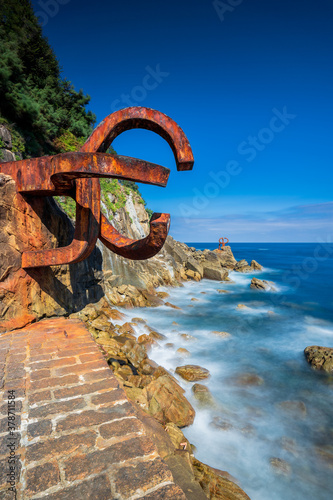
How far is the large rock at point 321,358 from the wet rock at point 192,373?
3.53 m

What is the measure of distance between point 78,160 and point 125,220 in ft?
49.5

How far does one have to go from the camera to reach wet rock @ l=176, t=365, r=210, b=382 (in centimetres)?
649

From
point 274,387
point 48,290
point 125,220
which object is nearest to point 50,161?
point 48,290

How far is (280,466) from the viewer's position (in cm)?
443

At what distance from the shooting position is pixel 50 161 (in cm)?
356

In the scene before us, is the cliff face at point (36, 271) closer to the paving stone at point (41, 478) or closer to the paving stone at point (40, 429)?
the paving stone at point (40, 429)

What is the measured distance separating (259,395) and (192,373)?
173cm

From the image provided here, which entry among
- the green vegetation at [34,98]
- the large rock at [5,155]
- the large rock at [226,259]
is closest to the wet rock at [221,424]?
the large rock at [5,155]

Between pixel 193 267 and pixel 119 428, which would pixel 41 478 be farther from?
pixel 193 267

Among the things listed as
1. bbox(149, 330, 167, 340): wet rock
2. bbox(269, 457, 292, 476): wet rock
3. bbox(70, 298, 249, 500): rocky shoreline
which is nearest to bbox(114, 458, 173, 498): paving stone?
bbox(70, 298, 249, 500): rocky shoreline

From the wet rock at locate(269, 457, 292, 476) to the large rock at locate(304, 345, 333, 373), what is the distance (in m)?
3.89

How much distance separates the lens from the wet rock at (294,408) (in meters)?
5.84

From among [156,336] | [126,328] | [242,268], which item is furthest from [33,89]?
[242,268]

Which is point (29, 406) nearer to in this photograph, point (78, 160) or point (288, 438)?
point (78, 160)
